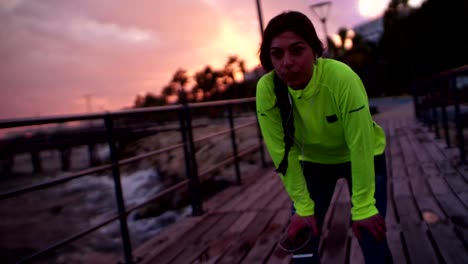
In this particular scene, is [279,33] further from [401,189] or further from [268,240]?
[401,189]

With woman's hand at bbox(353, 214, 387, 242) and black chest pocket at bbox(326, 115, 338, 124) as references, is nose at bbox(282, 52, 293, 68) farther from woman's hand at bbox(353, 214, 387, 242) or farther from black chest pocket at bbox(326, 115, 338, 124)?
woman's hand at bbox(353, 214, 387, 242)

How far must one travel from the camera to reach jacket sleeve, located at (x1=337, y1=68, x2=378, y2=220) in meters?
1.25

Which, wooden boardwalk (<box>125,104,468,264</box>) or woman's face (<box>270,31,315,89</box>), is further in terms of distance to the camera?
wooden boardwalk (<box>125,104,468,264</box>)

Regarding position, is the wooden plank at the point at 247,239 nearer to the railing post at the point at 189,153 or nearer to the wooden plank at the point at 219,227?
the wooden plank at the point at 219,227

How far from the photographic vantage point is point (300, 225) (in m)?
1.35

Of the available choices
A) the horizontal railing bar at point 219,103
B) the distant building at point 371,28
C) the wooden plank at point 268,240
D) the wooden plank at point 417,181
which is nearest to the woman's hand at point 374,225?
the wooden plank at point 268,240

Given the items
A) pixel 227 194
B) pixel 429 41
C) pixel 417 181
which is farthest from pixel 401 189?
pixel 429 41

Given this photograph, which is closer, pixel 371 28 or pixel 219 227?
pixel 219 227

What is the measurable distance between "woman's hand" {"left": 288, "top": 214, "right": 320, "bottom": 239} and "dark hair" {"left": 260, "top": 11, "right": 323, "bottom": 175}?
0.20 metres

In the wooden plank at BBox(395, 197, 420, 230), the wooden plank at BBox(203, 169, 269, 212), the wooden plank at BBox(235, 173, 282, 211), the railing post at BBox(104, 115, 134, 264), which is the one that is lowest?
the wooden plank at BBox(203, 169, 269, 212)

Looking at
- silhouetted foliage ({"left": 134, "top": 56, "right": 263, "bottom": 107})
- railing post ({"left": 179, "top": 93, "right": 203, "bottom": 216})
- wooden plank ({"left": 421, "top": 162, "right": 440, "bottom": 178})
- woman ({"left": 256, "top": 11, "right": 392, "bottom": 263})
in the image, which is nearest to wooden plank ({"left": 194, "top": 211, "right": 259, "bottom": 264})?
railing post ({"left": 179, "top": 93, "right": 203, "bottom": 216})

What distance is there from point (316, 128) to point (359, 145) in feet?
0.70

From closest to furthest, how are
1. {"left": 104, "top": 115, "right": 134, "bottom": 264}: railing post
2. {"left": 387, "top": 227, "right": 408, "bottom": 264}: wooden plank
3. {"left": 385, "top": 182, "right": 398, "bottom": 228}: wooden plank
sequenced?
{"left": 387, "top": 227, "right": 408, "bottom": 264}: wooden plank
{"left": 104, "top": 115, "right": 134, "bottom": 264}: railing post
{"left": 385, "top": 182, "right": 398, "bottom": 228}: wooden plank

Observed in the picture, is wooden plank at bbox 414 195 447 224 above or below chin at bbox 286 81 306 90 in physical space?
below
